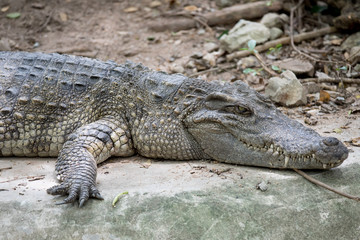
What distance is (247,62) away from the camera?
6.98m

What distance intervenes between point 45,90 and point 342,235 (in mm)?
3356

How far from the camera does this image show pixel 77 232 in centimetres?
332

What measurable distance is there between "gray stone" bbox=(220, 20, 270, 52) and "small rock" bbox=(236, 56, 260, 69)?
0.28 m

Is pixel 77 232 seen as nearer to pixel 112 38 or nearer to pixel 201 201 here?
pixel 201 201

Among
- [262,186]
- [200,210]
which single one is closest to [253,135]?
[262,186]

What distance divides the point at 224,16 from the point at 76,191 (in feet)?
17.6

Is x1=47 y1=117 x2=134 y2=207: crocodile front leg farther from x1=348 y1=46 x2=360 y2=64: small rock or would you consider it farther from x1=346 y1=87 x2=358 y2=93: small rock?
x1=348 y1=46 x2=360 y2=64: small rock

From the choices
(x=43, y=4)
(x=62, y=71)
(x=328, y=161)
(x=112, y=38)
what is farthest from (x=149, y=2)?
(x=328, y=161)

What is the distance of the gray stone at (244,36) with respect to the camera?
721 cm

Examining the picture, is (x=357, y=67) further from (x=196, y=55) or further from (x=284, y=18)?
(x=196, y=55)

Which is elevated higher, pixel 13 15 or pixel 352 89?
pixel 13 15

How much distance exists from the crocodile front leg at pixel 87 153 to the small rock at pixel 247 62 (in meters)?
2.99

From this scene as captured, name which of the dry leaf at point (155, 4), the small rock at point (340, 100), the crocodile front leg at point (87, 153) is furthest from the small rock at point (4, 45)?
the small rock at point (340, 100)

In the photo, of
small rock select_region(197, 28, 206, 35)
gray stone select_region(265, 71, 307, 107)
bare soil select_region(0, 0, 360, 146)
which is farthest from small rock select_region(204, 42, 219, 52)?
gray stone select_region(265, 71, 307, 107)
